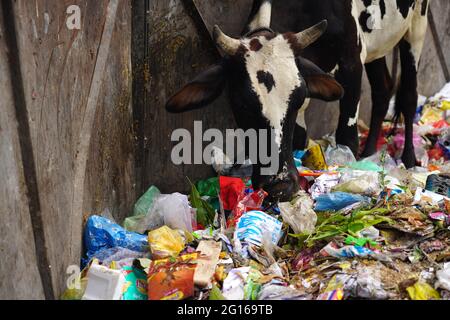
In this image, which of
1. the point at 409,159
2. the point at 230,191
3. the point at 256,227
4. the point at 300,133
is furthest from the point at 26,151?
the point at 409,159

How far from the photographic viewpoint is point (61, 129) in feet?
11.6

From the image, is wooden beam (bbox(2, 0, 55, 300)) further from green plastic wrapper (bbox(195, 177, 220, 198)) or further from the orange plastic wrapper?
green plastic wrapper (bbox(195, 177, 220, 198))

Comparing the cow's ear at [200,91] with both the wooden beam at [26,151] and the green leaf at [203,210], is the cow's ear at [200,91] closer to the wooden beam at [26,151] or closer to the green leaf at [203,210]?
the green leaf at [203,210]

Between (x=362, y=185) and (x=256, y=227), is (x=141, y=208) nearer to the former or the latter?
(x=256, y=227)

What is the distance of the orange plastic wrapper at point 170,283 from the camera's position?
3391 millimetres

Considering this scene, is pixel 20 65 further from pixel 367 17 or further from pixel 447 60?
pixel 447 60

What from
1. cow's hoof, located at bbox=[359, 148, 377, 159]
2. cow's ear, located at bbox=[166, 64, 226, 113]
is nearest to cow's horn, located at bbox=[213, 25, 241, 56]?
cow's ear, located at bbox=[166, 64, 226, 113]

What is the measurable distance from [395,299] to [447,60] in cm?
581

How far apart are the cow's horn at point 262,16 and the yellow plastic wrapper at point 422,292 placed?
2173mm

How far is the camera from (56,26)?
3428mm

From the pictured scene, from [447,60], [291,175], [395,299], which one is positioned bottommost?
[395,299]

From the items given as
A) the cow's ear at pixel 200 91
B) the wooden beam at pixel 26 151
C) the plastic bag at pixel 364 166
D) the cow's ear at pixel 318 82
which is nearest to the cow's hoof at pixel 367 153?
the plastic bag at pixel 364 166
